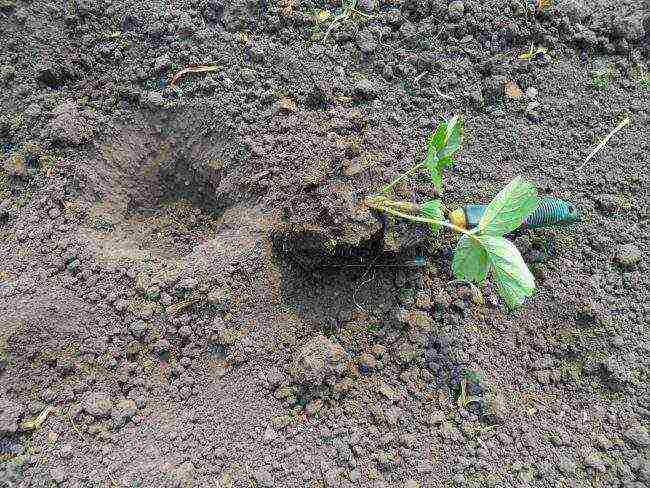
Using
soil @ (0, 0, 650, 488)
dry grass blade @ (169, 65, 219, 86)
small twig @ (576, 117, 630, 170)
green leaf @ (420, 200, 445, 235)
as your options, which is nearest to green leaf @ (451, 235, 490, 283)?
green leaf @ (420, 200, 445, 235)

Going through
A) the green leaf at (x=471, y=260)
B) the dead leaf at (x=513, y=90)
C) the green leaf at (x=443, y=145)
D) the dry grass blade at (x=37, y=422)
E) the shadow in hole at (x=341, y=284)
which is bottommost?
the dry grass blade at (x=37, y=422)

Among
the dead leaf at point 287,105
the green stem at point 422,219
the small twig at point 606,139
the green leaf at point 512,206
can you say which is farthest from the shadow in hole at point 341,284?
the small twig at point 606,139

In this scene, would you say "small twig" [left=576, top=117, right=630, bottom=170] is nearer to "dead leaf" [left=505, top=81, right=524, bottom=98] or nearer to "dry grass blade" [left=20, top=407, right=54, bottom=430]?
"dead leaf" [left=505, top=81, right=524, bottom=98]

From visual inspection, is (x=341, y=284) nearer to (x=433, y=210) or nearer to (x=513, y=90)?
(x=433, y=210)

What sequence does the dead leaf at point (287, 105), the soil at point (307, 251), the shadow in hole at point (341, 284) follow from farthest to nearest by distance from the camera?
the dead leaf at point (287, 105) → the shadow in hole at point (341, 284) → the soil at point (307, 251)

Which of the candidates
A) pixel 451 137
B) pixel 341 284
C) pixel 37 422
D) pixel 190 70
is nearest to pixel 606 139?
pixel 451 137

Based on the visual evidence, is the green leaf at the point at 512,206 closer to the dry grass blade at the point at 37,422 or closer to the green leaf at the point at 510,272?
the green leaf at the point at 510,272

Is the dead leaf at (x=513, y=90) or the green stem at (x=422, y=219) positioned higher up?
the dead leaf at (x=513, y=90)

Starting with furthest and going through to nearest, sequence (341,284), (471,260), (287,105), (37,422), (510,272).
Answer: (287,105), (341,284), (37,422), (471,260), (510,272)
